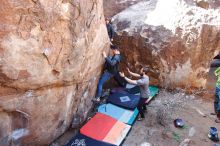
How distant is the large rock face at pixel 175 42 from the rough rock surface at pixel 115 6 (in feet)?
7.61

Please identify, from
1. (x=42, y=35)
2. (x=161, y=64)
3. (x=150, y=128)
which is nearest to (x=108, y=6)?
(x=161, y=64)

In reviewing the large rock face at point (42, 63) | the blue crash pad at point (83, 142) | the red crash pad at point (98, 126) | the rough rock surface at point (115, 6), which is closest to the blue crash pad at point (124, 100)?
the red crash pad at point (98, 126)

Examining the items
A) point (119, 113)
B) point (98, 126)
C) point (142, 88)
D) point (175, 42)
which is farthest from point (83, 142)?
point (175, 42)

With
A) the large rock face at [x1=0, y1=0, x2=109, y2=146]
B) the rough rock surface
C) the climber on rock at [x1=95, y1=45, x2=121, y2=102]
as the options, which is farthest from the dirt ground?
the rough rock surface

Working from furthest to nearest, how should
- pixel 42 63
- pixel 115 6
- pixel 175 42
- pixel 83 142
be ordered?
1. pixel 115 6
2. pixel 175 42
3. pixel 83 142
4. pixel 42 63

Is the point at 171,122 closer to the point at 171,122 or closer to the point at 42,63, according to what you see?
the point at 171,122

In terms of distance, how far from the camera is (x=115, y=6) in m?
12.7

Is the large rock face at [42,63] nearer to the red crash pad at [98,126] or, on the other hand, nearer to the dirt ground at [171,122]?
the red crash pad at [98,126]

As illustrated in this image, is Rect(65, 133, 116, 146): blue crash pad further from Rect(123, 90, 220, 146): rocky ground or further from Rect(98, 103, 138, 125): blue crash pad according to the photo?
Rect(98, 103, 138, 125): blue crash pad

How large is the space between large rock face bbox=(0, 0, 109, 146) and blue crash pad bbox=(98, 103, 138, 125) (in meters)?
1.05

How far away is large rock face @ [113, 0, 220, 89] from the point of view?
31.3 feet

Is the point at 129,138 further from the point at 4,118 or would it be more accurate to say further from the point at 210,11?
the point at 210,11

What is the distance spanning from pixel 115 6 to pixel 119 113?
588 centimetres

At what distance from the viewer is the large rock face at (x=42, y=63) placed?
543 centimetres
